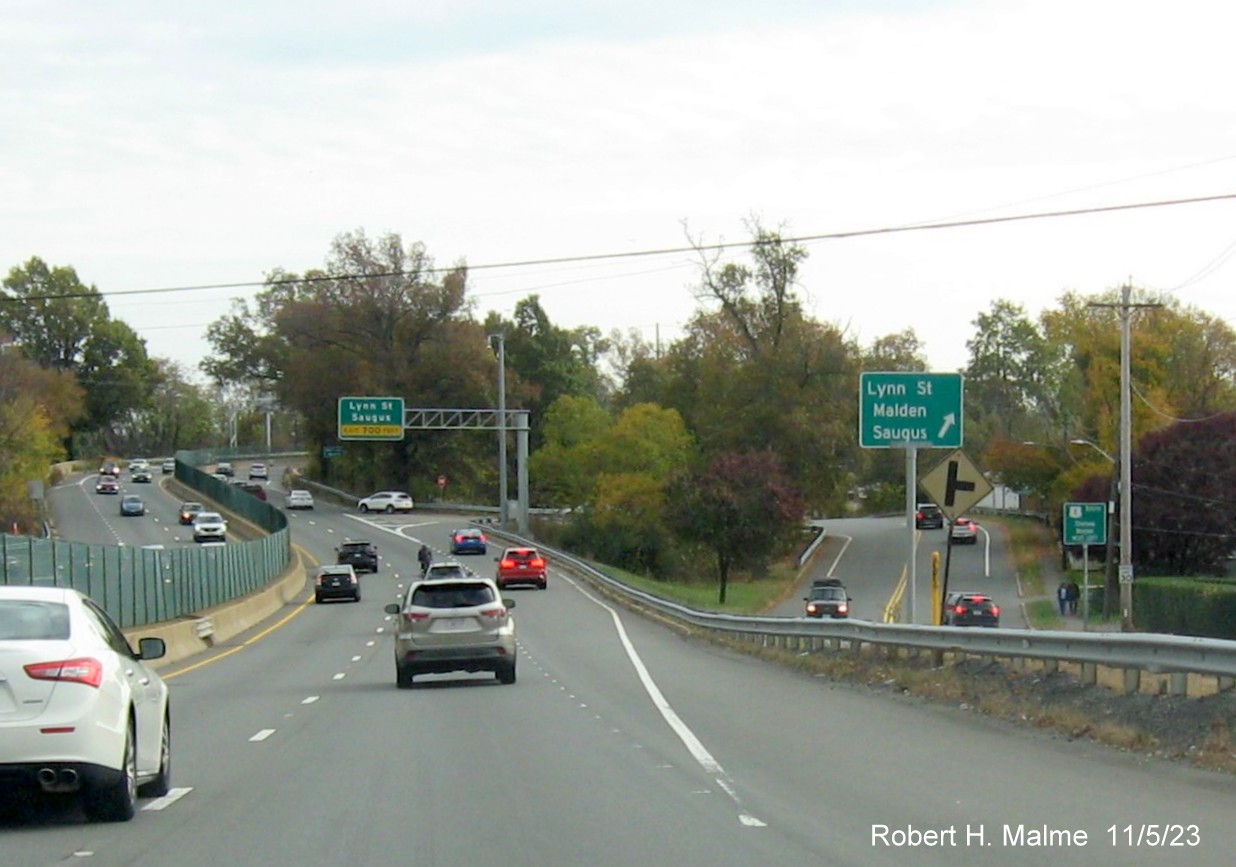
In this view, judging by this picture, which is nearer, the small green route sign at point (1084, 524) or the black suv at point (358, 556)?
the small green route sign at point (1084, 524)

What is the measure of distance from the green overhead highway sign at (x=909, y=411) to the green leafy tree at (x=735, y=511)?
43388 mm

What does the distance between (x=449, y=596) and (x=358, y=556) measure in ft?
149

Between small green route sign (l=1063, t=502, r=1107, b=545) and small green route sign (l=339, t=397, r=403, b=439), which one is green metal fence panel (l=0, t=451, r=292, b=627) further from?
small green route sign (l=1063, t=502, r=1107, b=545)

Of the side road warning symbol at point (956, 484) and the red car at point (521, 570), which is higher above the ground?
the side road warning symbol at point (956, 484)

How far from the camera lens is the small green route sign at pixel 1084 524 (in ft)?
166

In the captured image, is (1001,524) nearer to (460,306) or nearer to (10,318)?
(460,306)

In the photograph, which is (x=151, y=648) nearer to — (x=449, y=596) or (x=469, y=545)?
(x=449, y=596)

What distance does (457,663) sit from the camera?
24.7 meters

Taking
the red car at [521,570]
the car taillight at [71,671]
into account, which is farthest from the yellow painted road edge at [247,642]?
the car taillight at [71,671]

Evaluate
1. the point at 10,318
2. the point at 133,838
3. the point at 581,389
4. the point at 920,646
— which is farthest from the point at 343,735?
the point at 10,318

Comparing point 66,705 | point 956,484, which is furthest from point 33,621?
point 956,484

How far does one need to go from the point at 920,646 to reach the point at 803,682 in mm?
2667

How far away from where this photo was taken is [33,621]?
34.1 feet

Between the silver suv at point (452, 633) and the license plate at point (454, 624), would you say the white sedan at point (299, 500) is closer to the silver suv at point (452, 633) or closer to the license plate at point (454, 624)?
the silver suv at point (452, 633)
